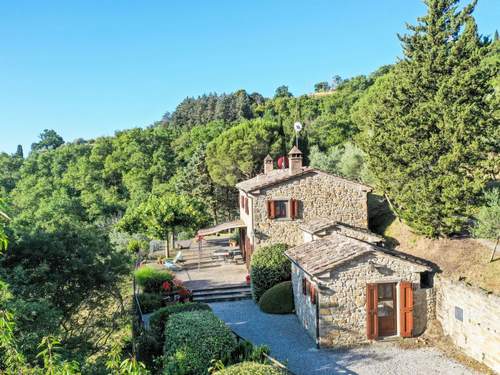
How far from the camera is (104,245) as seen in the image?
17000 millimetres

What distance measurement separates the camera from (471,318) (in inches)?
543

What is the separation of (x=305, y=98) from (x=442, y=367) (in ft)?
269

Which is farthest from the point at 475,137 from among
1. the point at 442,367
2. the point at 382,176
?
the point at 442,367

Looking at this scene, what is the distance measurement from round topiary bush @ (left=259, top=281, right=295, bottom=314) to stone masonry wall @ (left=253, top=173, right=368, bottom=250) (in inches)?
141

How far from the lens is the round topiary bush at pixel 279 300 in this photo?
1930 cm

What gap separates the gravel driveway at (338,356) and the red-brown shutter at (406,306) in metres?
0.88

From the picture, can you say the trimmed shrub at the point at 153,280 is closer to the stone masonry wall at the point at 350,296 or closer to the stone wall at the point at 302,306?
the stone wall at the point at 302,306

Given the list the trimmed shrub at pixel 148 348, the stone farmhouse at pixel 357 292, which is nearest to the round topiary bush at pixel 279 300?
the stone farmhouse at pixel 357 292

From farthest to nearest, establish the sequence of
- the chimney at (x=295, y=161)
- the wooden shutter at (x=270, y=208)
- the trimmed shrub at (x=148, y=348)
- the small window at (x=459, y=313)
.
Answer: the chimney at (x=295, y=161) < the wooden shutter at (x=270, y=208) < the trimmed shrub at (x=148, y=348) < the small window at (x=459, y=313)

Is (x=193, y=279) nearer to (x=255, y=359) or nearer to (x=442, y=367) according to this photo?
(x=255, y=359)

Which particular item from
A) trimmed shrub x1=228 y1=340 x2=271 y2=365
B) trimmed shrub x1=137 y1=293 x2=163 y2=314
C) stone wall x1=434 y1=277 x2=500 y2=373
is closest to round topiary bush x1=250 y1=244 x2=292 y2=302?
trimmed shrub x1=137 y1=293 x2=163 y2=314

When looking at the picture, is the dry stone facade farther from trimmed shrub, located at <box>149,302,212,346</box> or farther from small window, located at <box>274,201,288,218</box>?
small window, located at <box>274,201,288,218</box>

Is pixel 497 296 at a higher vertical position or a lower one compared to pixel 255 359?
higher

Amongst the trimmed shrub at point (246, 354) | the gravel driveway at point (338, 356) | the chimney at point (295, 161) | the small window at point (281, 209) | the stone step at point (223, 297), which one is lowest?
the gravel driveway at point (338, 356)
